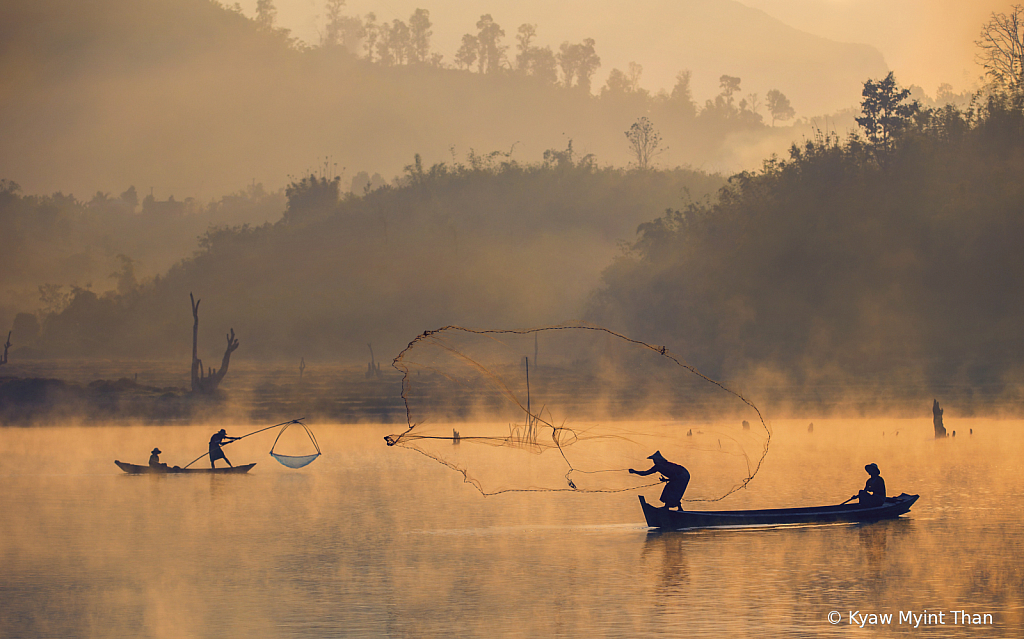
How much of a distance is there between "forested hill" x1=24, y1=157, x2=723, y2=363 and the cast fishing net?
19642 millimetres

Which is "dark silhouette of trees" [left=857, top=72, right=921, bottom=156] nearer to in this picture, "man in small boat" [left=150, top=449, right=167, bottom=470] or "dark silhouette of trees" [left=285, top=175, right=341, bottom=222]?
"dark silhouette of trees" [left=285, top=175, right=341, bottom=222]

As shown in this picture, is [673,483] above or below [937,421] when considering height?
below

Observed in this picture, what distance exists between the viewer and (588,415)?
70438 mm

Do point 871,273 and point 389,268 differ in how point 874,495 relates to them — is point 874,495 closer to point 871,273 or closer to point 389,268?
point 871,273

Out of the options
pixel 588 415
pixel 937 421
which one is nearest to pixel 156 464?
pixel 588 415

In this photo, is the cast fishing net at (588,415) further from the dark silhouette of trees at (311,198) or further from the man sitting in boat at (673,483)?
the dark silhouette of trees at (311,198)

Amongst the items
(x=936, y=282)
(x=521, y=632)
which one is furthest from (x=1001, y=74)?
(x=521, y=632)

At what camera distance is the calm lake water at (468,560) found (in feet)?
72.9

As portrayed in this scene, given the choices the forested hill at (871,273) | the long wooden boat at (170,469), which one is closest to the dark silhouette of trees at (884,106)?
the forested hill at (871,273)

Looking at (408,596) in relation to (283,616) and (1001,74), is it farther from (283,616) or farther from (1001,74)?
(1001,74)

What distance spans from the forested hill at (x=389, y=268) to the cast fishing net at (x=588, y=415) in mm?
19642

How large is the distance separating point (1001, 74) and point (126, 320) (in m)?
92.0

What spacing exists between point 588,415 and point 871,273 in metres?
30.5

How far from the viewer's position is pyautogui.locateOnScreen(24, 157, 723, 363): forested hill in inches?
4685
